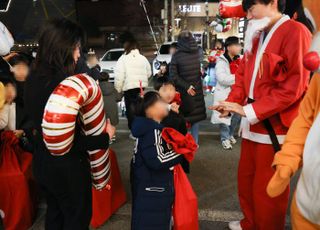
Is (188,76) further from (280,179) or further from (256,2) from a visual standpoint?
(280,179)

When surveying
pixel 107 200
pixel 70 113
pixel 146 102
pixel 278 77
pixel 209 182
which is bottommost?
pixel 209 182

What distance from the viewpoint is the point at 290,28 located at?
2244 mm

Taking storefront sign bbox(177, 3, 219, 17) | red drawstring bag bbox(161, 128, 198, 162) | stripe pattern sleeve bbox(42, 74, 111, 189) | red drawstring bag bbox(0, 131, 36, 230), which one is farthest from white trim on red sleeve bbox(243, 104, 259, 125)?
storefront sign bbox(177, 3, 219, 17)

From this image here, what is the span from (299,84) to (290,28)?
39cm

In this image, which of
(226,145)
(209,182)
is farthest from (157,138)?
(226,145)

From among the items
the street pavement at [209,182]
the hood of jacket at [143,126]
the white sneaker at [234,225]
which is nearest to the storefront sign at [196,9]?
the street pavement at [209,182]

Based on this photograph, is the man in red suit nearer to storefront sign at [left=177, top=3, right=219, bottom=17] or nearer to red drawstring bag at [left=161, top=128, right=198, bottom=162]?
red drawstring bag at [left=161, top=128, right=198, bottom=162]

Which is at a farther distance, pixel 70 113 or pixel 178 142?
pixel 178 142

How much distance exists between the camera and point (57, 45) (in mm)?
2080

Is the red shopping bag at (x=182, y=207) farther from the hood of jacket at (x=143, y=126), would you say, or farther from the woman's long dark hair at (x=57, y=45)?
the woman's long dark hair at (x=57, y=45)

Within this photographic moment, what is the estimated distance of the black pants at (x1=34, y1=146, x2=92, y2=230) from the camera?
2.19 metres

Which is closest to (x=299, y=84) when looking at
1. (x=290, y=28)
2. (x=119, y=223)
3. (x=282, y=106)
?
(x=282, y=106)

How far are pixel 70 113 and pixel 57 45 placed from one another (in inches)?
17.5

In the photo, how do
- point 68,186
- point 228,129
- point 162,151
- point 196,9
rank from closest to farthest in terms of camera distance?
1. point 68,186
2. point 162,151
3. point 228,129
4. point 196,9
